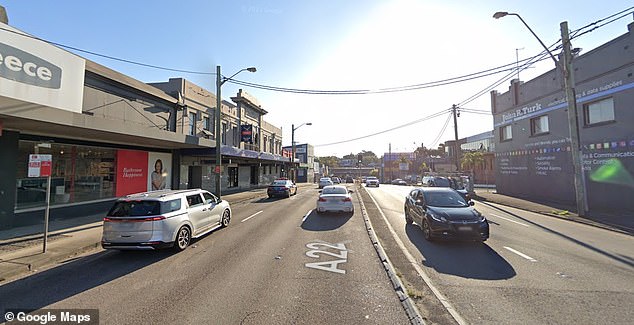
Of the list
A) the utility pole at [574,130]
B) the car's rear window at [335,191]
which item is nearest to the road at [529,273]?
the utility pole at [574,130]

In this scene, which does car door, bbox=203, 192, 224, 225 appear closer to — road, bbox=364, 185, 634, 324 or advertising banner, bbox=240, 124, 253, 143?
road, bbox=364, 185, 634, 324

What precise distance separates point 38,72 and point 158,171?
843 cm

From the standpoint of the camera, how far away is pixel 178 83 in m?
20.2

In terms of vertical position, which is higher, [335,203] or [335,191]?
[335,191]

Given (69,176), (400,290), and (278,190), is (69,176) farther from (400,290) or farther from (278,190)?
(400,290)

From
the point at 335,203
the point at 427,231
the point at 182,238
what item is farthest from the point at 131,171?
the point at 427,231

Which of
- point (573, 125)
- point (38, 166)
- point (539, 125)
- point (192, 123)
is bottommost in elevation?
point (38, 166)

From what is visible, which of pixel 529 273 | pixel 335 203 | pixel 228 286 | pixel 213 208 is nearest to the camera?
pixel 228 286

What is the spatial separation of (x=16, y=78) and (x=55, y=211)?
576cm


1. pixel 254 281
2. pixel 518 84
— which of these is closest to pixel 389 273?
pixel 254 281

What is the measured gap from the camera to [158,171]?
17203mm

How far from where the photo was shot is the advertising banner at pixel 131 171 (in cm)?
1481

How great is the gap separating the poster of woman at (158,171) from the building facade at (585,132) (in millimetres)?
23808

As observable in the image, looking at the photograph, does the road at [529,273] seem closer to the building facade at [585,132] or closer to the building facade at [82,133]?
the building facade at [585,132]
